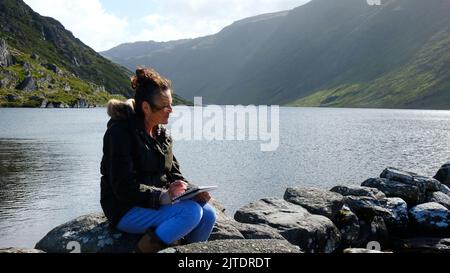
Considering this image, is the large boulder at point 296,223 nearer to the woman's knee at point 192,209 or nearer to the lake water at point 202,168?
the woman's knee at point 192,209

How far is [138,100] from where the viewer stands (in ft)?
29.4

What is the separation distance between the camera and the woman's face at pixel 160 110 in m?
8.89

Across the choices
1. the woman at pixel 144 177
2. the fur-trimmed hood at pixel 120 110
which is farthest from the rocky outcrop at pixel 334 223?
the fur-trimmed hood at pixel 120 110

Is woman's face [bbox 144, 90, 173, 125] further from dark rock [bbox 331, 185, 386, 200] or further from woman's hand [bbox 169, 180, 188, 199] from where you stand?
dark rock [bbox 331, 185, 386, 200]

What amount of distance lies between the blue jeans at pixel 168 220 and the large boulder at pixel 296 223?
670cm

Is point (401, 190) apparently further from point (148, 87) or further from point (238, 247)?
point (148, 87)

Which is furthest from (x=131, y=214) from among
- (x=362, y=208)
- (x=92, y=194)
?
(x=92, y=194)

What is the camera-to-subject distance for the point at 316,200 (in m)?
19.0

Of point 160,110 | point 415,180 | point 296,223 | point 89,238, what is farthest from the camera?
point 415,180

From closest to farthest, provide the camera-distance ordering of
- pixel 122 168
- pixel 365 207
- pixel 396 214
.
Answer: pixel 122 168
pixel 365 207
pixel 396 214

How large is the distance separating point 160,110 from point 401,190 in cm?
1806

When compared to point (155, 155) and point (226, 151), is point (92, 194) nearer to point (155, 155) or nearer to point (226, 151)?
point (155, 155)

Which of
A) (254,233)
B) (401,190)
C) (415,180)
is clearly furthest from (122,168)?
(415,180)
